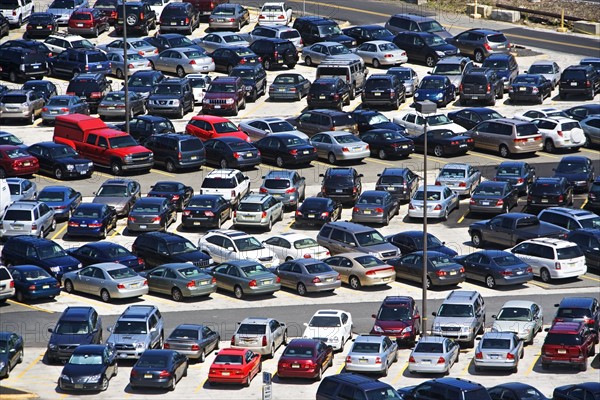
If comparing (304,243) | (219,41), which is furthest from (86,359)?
(219,41)

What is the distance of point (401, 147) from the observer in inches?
2699

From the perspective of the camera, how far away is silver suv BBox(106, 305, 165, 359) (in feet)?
157

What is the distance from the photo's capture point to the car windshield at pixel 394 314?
164 ft

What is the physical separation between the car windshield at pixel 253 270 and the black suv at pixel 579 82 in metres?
27.4

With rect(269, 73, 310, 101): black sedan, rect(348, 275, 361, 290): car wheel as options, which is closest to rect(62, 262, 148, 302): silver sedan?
rect(348, 275, 361, 290): car wheel

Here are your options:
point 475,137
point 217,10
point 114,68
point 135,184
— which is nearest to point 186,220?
point 135,184

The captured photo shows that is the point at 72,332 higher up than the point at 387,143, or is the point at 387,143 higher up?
the point at 72,332

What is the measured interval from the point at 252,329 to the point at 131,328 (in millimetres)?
3704

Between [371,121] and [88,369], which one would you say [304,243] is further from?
[371,121]

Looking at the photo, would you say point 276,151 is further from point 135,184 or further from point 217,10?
point 217,10

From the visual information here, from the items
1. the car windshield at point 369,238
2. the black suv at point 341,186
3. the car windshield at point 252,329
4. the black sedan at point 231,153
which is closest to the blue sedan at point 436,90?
the black sedan at point 231,153

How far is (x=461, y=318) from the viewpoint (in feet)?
163

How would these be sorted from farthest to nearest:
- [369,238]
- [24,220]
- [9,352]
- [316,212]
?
[316,212] → [24,220] → [369,238] → [9,352]

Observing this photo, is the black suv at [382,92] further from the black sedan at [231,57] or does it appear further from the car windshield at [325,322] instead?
the car windshield at [325,322]
